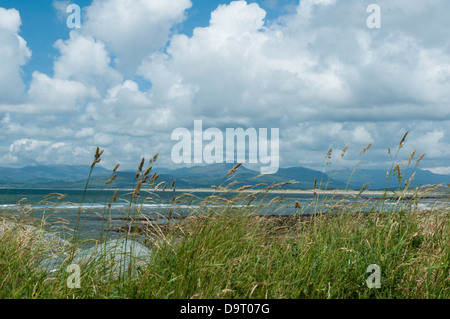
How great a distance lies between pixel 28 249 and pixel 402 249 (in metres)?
4.27

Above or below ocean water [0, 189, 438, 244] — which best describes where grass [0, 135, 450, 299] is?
below

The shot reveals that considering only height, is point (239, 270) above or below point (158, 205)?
below

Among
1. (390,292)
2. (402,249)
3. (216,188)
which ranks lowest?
(390,292)

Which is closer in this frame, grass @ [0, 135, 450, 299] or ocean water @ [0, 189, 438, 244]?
grass @ [0, 135, 450, 299]

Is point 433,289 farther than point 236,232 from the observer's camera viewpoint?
No

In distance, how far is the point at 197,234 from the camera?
4375 mm

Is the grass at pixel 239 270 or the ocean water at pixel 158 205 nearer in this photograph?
the grass at pixel 239 270

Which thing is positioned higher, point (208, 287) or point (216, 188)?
point (216, 188)

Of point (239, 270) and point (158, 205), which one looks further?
point (158, 205)

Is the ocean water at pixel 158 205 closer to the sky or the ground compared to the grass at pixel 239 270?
closer to the sky
